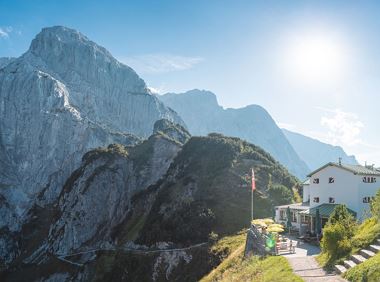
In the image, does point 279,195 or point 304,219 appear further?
point 279,195

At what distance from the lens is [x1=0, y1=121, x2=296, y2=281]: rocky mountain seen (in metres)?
72.3

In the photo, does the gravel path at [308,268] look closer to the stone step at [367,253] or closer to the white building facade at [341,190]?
the stone step at [367,253]

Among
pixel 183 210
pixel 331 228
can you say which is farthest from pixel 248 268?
pixel 183 210

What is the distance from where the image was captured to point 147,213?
102 meters

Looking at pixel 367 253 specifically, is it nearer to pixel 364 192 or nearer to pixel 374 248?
pixel 374 248

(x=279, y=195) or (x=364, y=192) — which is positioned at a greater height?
(x=364, y=192)

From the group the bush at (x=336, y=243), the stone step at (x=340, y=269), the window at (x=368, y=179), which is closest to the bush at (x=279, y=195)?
the window at (x=368, y=179)

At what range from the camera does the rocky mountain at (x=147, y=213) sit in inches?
2847

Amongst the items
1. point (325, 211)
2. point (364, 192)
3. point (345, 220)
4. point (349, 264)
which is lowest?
point (349, 264)

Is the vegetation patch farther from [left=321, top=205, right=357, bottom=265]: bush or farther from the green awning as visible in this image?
the green awning

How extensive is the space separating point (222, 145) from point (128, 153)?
44.4 meters

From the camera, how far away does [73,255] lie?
103125mm

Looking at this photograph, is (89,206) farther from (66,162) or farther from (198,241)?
(66,162)

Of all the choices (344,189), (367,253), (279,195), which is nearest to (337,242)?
(367,253)
